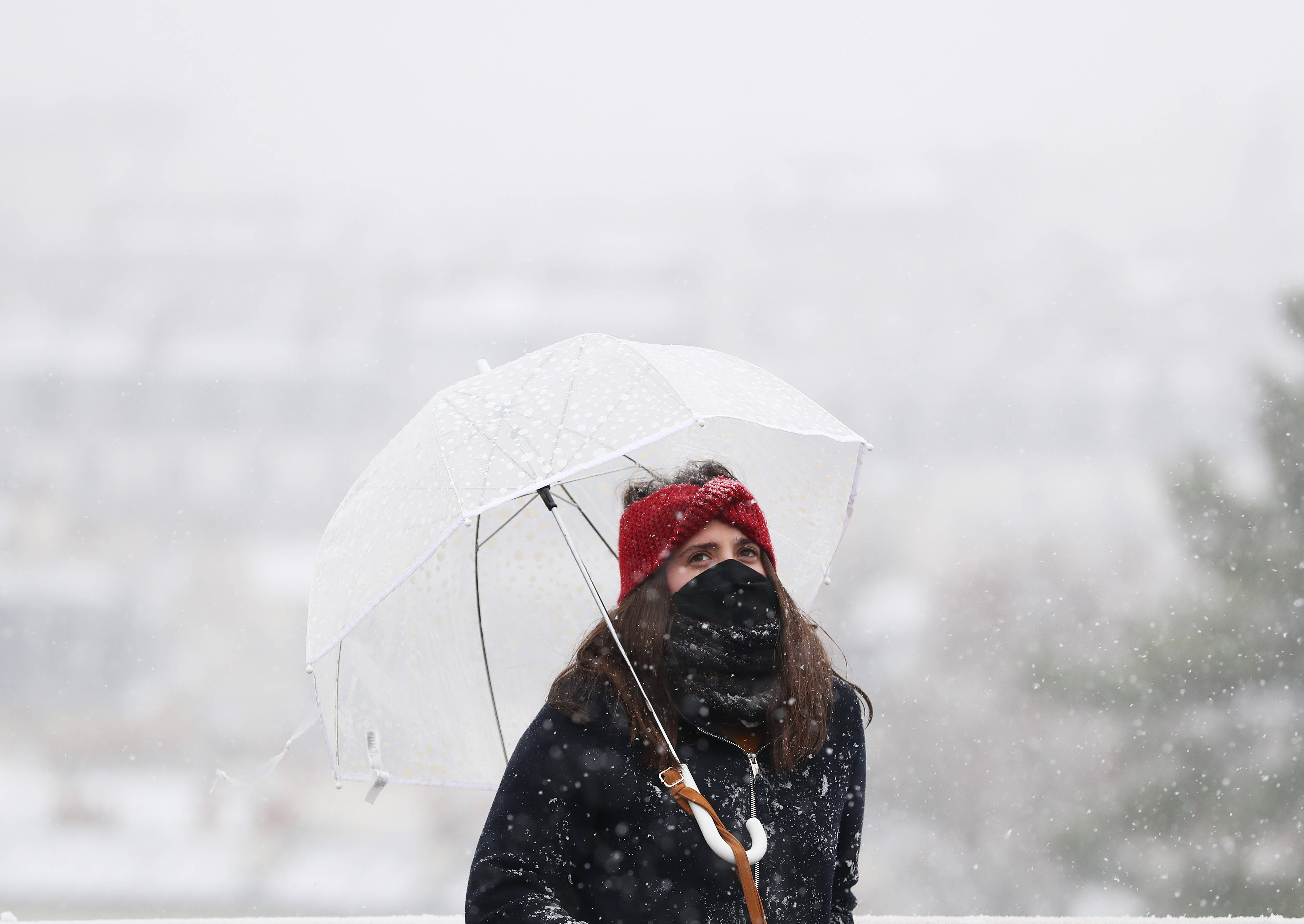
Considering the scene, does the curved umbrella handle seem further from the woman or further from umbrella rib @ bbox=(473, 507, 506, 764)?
umbrella rib @ bbox=(473, 507, 506, 764)

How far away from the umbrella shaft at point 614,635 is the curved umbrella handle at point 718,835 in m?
0.03

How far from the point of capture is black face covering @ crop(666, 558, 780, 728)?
3.59ft

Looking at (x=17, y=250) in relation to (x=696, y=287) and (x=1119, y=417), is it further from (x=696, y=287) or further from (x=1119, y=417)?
(x=1119, y=417)

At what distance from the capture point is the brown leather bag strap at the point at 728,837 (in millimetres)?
978

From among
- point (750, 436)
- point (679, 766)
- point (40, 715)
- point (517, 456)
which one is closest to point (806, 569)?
point (750, 436)

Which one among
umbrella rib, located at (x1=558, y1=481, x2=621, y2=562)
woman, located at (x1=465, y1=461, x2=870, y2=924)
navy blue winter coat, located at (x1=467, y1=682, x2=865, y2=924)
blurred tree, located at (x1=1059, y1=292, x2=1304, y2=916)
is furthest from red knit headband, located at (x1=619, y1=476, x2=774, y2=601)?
blurred tree, located at (x1=1059, y1=292, x2=1304, y2=916)

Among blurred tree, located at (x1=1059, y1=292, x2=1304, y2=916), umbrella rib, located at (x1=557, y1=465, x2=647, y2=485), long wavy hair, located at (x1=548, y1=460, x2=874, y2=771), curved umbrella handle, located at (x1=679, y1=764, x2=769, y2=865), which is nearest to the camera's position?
curved umbrella handle, located at (x1=679, y1=764, x2=769, y2=865)

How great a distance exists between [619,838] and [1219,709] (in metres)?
5.96

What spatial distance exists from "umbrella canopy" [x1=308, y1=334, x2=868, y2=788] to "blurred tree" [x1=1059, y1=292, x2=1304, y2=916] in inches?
213

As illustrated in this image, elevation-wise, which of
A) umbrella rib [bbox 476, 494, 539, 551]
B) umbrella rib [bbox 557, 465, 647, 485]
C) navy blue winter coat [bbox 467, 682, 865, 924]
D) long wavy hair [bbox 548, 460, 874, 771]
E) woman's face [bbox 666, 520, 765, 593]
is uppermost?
umbrella rib [bbox 557, 465, 647, 485]

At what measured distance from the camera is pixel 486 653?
1411 mm

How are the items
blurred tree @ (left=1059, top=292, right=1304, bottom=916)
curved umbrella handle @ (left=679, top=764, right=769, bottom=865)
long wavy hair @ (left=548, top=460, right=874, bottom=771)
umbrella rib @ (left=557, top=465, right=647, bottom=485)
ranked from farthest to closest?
1. blurred tree @ (left=1059, top=292, right=1304, bottom=916)
2. umbrella rib @ (left=557, top=465, right=647, bottom=485)
3. long wavy hair @ (left=548, top=460, right=874, bottom=771)
4. curved umbrella handle @ (left=679, top=764, right=769, bottom=865)

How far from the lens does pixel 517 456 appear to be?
101 cm

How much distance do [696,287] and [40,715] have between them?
14.6 feet
